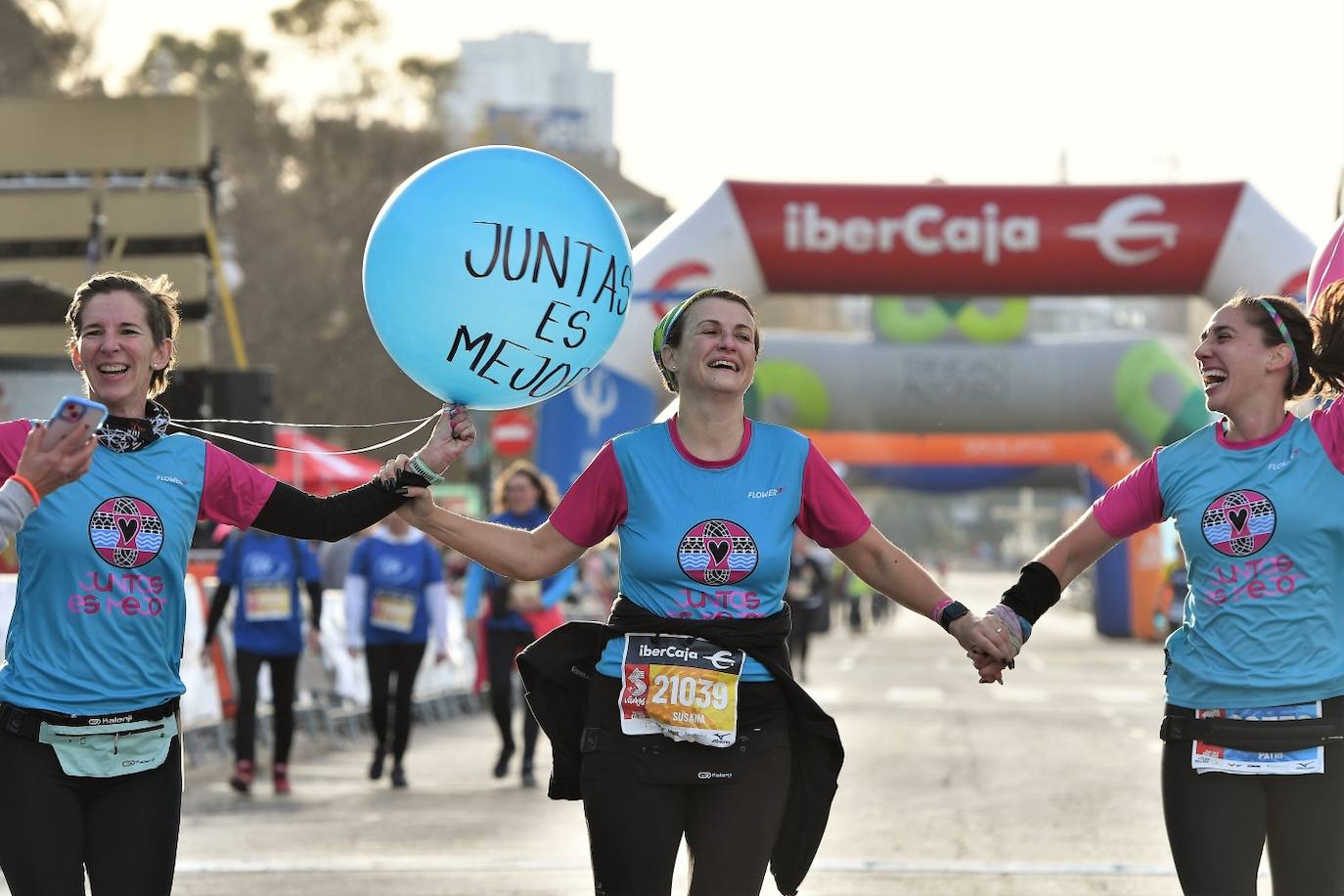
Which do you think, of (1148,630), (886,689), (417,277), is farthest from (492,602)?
(1148,630)

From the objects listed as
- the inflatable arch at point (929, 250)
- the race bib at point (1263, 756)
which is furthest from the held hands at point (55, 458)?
the inflatable arch at point (929, 250)

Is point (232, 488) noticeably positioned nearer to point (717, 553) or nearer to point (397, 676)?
point (717, 553)

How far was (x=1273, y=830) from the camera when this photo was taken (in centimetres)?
525

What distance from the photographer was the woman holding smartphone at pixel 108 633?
189 inches

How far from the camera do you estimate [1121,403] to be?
93.2ft

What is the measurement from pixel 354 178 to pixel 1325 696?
46.1 m

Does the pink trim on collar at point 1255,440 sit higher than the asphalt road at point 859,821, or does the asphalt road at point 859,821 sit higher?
the pink trim on collar at point 1255,440

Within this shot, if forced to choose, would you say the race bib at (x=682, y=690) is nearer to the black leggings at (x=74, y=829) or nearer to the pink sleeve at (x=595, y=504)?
the pink sleeve at (x=595, y=504)

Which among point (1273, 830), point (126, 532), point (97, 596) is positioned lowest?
point (1273, 830)

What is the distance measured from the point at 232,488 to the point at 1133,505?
2.31 metres

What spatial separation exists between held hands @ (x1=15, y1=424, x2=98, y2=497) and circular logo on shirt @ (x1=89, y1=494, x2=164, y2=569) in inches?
15.0

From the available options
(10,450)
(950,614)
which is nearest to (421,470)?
(10,450)

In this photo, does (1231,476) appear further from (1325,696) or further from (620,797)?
(620,797)

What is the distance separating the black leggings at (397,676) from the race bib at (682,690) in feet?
25.7
